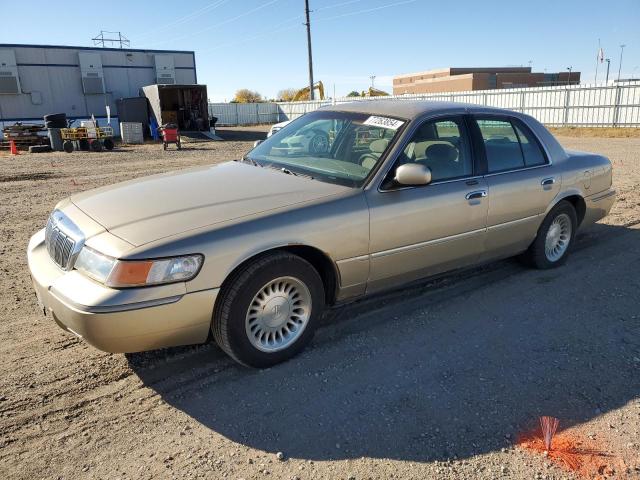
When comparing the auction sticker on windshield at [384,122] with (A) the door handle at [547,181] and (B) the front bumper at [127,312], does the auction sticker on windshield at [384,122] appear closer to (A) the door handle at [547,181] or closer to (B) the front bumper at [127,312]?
(A) the door handle at [547,181]

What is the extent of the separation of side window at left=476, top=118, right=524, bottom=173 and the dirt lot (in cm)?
117

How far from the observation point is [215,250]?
3.02 meters

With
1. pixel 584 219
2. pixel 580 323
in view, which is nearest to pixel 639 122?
pixel 584 219

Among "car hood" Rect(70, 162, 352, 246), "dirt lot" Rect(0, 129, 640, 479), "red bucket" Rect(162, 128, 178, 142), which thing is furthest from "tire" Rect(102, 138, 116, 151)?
"car hood" Rect(70, 162, 352, 246)

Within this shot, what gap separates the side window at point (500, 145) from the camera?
456cm

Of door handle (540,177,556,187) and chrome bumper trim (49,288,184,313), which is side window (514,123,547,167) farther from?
chrome bumper trim (49,288,184,313)

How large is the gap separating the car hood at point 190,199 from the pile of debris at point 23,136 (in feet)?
74.0

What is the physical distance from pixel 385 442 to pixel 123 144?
2573 centimetres

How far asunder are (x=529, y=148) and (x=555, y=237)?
3.43 feet

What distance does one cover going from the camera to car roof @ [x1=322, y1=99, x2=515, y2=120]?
422 centimetres

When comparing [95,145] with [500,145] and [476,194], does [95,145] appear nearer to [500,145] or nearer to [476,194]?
[500,145]

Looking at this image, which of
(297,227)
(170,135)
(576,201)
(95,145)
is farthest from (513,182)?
(95,145)

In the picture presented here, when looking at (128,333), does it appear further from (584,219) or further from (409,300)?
(584,219)

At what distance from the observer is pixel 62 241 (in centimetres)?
331
